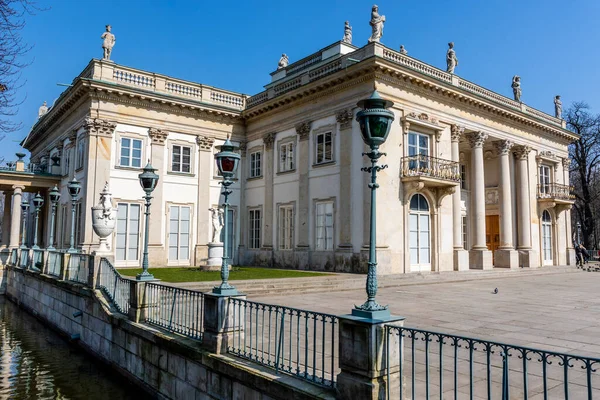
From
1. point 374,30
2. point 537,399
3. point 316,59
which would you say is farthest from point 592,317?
point 316,59

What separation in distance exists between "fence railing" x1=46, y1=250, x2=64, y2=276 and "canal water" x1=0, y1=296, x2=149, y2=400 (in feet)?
7.96

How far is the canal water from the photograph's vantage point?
29.0 ft

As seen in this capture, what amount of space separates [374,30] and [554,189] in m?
16.8

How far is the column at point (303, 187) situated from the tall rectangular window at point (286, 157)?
0.81m

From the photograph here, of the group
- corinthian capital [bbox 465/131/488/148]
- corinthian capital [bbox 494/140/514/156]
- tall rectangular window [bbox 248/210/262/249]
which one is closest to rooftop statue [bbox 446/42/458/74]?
corinthian capital [bbox 465/131/488/148]

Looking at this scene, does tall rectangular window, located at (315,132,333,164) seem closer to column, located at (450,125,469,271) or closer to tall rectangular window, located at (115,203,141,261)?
column, located at (450,125,469,271)

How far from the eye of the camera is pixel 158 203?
78.4 feet

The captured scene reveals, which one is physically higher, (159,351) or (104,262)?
(104,262)

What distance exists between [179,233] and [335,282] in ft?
36.5

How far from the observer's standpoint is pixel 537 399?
194 inches

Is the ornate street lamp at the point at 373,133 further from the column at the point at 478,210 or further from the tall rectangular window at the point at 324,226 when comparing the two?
the column at the point at 478,210

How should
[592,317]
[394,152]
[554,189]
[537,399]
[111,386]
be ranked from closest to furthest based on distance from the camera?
[537,399]
[111,386]
[592,317]
[394,152]
[554,189]

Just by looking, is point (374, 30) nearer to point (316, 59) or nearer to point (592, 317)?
point (316, 59)

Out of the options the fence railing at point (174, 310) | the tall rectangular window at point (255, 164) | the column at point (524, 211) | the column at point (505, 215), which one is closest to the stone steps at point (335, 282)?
the column at point (505, 215)
